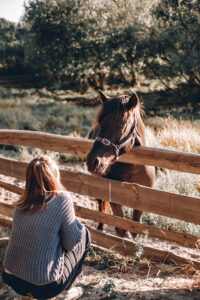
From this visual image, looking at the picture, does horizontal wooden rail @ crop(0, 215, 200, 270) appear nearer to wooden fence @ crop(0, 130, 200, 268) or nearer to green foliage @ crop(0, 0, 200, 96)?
wooden fence @ crop(0, 130, 200, 268)

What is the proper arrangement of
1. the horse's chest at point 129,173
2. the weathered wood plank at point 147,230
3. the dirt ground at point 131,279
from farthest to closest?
the horse's chest at point 129,173 → the weathered wood plank at point 147,230 → the dirt ground at point 131,279

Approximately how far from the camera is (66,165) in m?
7.21

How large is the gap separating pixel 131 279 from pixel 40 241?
3.90ft

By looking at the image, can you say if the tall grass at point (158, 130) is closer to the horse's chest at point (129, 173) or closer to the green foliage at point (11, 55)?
the horse's chest at point (129, 173)

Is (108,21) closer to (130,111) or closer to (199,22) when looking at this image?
(199,22)

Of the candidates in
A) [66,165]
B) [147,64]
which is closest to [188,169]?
[66,165]

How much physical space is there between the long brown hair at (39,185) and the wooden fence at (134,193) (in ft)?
3.43

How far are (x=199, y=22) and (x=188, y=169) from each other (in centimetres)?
999

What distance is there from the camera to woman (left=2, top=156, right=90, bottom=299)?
1.89 m

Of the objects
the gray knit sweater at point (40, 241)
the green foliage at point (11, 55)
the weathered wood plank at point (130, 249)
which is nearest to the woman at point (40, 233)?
the gray knit sweater at point (40, 241)

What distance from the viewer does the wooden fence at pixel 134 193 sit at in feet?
8.29

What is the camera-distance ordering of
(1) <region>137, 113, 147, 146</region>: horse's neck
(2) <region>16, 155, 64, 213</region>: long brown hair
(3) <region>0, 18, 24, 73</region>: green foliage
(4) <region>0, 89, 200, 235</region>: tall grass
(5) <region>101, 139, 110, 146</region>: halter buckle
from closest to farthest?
(2) <region>16, 155, 64, 213</region>: long brown hair < (5) <region>101, 139, 110, 146</region>: halter buckle < (1) <region>137, 113, 147, 146</region>: horse's neck < (4) <region>0, 89, 200, 235</region>: tall grass < (3) <region>0, 18, 24, 73</region>: green foliage

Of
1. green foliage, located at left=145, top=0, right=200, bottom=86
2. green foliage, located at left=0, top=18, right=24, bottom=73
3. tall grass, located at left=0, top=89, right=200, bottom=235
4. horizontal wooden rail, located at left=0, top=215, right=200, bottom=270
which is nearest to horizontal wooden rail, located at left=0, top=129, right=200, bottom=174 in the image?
horizontal wooden rail, located at left=0, top=215, right=200, bottom=270

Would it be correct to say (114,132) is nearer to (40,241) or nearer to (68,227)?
(68,227)
